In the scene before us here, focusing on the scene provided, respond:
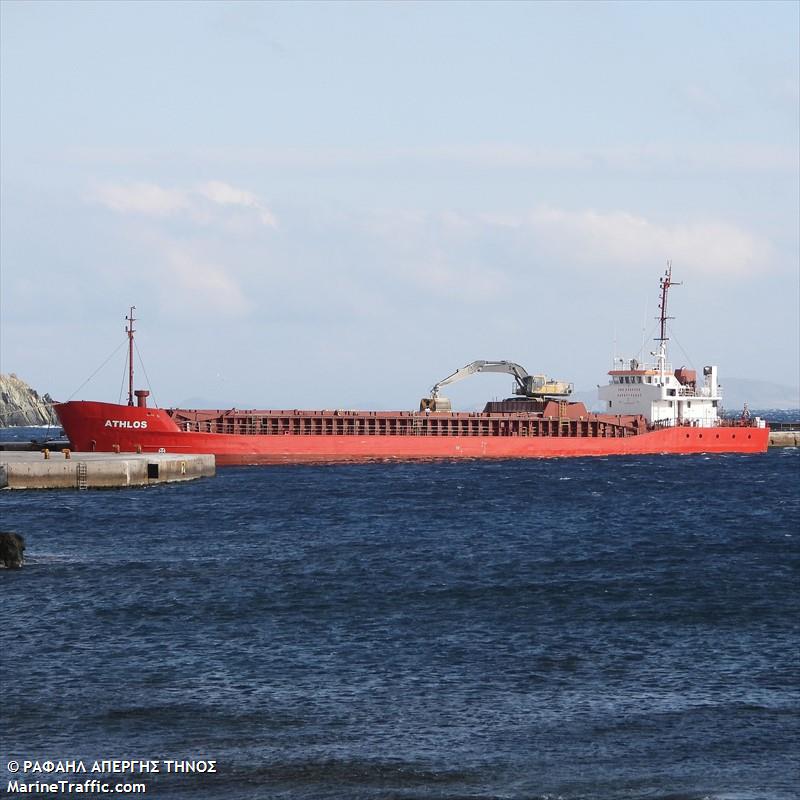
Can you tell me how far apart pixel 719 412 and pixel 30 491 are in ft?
212

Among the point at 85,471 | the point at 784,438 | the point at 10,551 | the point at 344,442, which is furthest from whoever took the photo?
the point at 784,438

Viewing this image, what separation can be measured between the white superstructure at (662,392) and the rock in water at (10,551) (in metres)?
64.6

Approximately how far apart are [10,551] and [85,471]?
2404 cm

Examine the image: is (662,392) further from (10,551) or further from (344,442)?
(10,551)


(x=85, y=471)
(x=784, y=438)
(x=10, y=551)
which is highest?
(x=784, y=438)

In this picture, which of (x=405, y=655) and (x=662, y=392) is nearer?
(x=405, y=655)

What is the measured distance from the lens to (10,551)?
35.7 m

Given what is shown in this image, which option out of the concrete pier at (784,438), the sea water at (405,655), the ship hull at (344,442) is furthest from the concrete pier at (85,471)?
the concrete pier at (784,438)

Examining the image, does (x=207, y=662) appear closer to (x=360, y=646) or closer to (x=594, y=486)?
(x=360, y=646)

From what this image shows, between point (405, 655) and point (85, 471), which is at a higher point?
point (85, 471)

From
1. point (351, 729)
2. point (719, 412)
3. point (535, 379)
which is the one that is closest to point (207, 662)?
point (351, 729)

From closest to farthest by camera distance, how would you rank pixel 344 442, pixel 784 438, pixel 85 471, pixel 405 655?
pixel 405 655, pixel 85 471, pixel 344 442, pixel 784 438

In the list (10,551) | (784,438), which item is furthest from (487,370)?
(10,551)

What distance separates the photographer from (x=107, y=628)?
2781 centimetres
